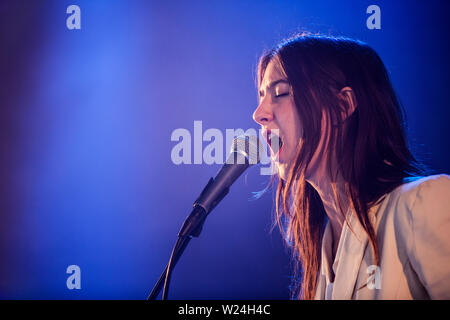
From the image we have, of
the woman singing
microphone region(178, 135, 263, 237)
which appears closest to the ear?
the woman singing

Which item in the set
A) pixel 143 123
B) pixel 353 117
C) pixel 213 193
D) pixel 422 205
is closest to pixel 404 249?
pixel 422 205

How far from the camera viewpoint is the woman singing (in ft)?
3.15

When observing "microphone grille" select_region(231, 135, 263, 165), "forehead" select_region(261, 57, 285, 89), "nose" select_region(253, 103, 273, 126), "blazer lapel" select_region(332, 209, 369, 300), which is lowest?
"blazer lapel" select_region(332, 209, 369, 300)

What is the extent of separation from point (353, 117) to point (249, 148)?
403 millimetres

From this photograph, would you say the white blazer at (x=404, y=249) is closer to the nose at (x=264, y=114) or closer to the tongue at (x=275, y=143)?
the tongue at (x=275, y=143)

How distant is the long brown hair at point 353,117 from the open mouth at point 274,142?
77 millimetres

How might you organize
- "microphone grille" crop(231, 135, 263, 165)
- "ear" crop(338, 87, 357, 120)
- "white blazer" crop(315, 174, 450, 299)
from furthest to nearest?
1. "ear" crop(338, 87, 357, 120)
2. "microphone grille" crop(231, 135, 263, 165)
3. "white blazer" crop(315, 174, 450, 299)

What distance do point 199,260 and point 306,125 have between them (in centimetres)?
74

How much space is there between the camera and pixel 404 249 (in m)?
0.98

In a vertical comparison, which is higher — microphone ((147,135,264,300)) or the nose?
the nose

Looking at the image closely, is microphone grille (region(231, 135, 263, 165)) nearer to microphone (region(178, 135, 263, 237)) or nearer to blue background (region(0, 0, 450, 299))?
microphone (region(178, 135, 263, 237))

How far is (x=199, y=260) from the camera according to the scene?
1505 millimetres

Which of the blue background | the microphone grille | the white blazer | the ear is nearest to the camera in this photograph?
the white blazer

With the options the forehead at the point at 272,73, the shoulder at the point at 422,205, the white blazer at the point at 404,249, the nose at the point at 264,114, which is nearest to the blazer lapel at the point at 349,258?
the white blazer at the point at 404,249
